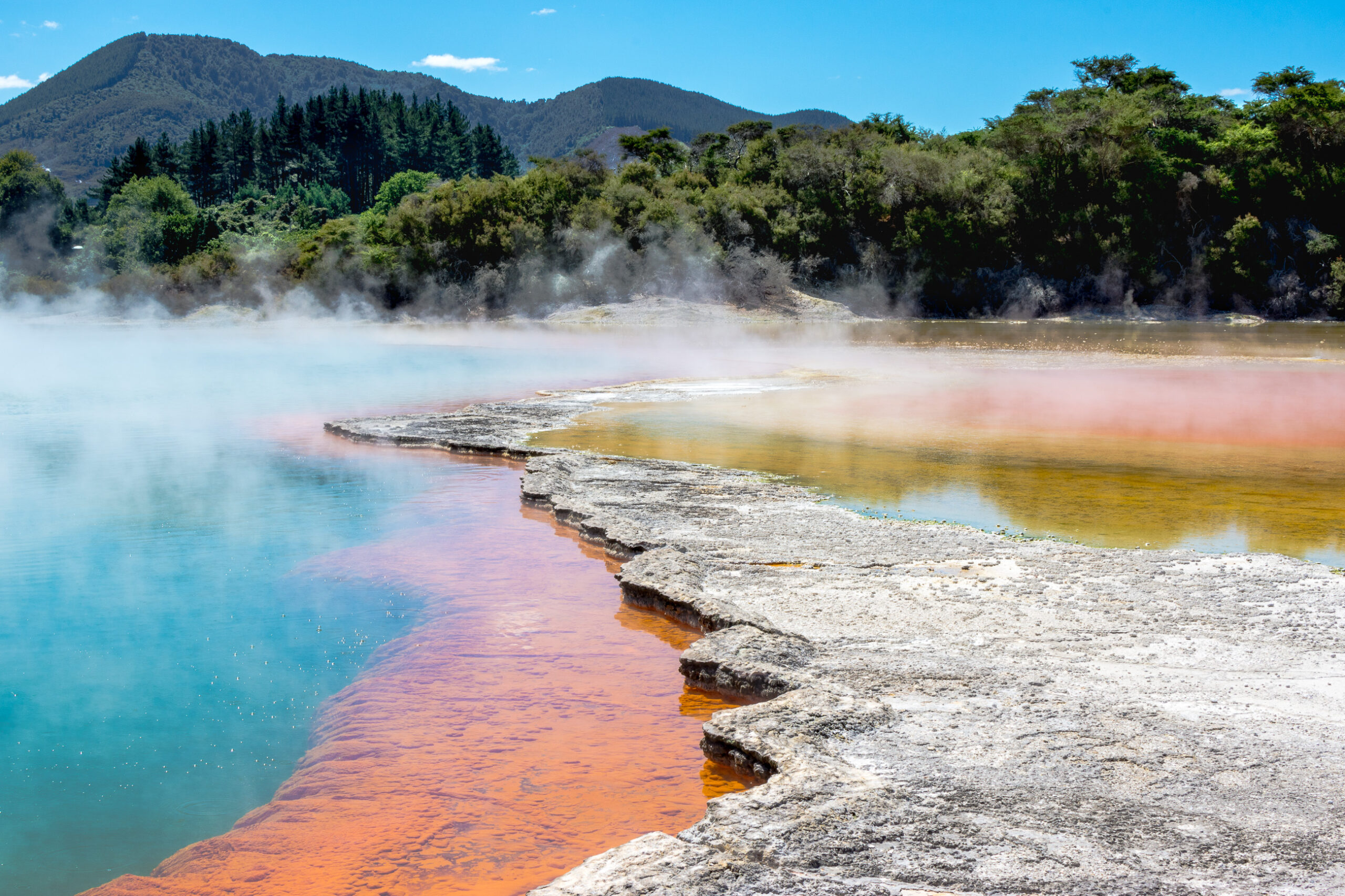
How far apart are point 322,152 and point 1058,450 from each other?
9010cm

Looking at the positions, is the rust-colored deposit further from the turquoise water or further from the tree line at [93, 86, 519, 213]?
the tree line at [93, 86, 519, 213]

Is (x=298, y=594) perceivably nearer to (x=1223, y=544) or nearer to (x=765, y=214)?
(x=1223, y=544)

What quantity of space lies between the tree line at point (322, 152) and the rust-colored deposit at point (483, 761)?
88327mm

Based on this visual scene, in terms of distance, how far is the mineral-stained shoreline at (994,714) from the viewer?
11.0ft

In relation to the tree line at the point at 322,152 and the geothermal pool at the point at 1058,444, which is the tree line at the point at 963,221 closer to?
the geothermal pool at the point at 1058,444

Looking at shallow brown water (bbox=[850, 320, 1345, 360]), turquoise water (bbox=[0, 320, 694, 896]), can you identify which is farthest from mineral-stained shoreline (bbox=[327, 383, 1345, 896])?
shallow brown water (bbox=[850, 320, 1345, 360])

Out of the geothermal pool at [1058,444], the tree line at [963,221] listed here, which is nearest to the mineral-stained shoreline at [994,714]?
the geothermal pool at [1058,444]

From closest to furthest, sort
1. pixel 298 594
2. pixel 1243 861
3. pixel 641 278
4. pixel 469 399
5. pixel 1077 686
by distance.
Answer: pixel 1243 861, pixel 1077 686, pixel 298 594, pixel 469 399, pixel 641 278

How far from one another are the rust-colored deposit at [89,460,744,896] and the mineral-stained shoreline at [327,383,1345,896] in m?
0.34

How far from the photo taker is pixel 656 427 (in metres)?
14.2

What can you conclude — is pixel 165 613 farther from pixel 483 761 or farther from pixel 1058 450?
pixel 1058 450

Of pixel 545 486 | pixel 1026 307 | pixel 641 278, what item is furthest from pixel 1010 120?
pixel 545 486

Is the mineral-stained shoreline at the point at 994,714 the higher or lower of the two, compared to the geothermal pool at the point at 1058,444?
lower

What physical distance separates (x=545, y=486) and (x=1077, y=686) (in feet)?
19.6
